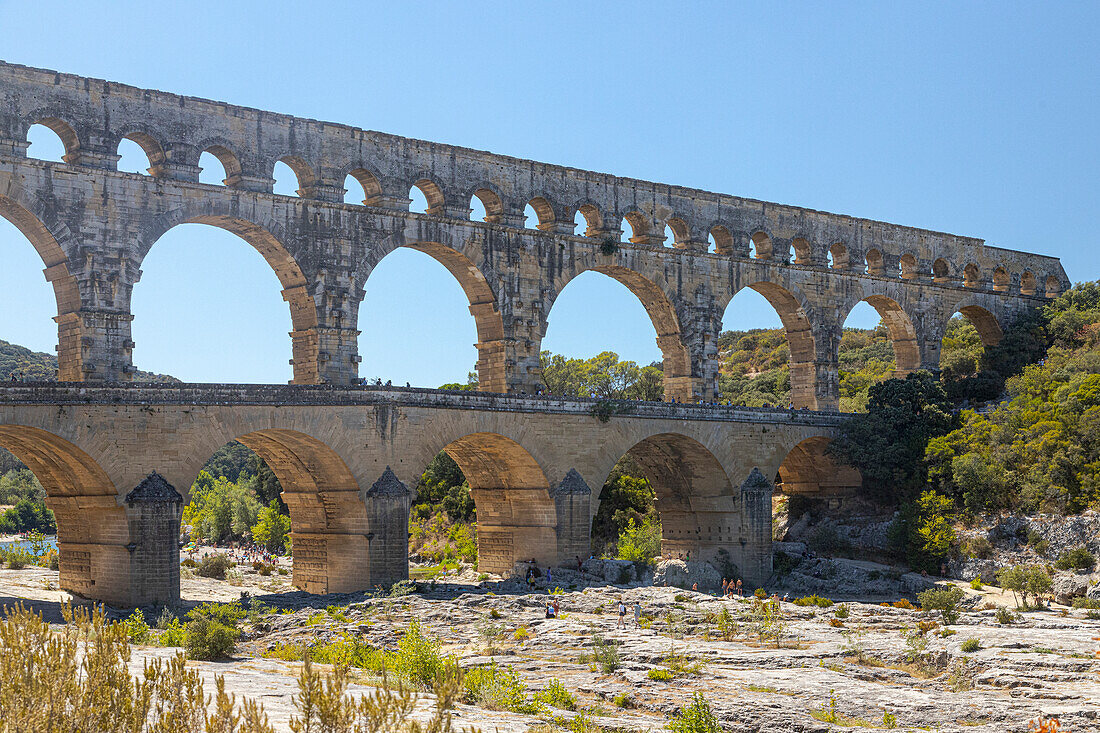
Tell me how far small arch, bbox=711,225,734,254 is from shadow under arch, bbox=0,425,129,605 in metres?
25.2

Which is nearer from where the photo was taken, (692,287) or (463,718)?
(463,718)

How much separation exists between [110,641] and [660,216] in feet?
110

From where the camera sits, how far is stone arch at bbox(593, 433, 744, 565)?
133 ft

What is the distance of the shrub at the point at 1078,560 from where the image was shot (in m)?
34.6

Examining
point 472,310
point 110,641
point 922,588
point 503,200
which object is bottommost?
point 922,588

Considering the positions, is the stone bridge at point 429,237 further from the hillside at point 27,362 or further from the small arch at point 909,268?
the hillside at point 27,362

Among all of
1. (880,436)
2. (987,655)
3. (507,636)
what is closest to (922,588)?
(880,436)

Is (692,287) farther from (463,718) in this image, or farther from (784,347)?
(784,347)

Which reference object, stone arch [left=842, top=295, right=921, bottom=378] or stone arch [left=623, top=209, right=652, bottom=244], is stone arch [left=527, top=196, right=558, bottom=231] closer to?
stone arch [left=623, top=209, right=652, bottom=244]

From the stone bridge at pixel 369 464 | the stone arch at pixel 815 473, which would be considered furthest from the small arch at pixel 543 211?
the stone arch at pixel 815 473

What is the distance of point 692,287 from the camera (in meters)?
42.6

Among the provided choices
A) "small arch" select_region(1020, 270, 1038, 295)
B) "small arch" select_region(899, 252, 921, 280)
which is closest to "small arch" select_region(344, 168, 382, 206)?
"small arch" select_region(899, 252, 921, 280)

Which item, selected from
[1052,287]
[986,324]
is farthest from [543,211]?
[1052,287]

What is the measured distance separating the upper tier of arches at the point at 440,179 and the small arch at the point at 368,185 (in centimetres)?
4
